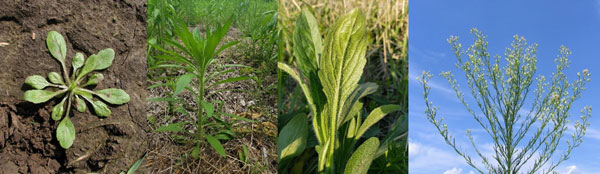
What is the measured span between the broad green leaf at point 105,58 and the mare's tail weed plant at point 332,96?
695 millimetres

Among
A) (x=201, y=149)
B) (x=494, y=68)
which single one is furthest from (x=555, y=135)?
(x=201, y=149)

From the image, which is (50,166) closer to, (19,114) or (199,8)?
(19,114)

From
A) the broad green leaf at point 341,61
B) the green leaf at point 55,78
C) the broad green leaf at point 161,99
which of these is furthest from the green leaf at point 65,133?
the broad green leaf at point 341,61

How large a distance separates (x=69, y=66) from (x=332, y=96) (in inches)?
39.1

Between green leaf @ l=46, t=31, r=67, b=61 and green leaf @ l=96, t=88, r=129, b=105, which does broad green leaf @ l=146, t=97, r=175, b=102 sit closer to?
green leaf @ l=96, t=88, r=129, b=105

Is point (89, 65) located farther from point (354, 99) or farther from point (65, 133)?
point (354, 99)

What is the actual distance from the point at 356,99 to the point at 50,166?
111cm

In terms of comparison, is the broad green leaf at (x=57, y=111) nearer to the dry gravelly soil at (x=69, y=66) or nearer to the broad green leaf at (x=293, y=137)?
the dry gravelly soil at (x=69, y=66)

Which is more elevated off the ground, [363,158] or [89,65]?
[89,65]

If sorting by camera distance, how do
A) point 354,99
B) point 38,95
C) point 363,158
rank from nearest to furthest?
point 363,158, point 354,99, point 38,95

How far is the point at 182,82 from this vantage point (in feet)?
5.38

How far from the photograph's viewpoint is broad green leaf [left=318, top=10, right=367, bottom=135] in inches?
60.5

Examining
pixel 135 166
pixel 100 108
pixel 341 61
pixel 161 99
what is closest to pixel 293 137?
pixel 341 61

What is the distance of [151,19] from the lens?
1855 millimetres
